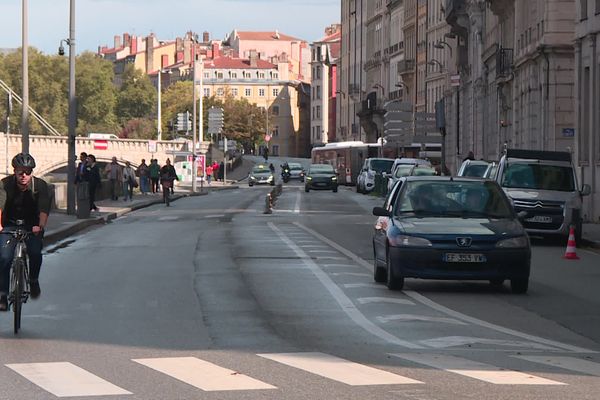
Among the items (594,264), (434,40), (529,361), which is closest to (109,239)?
(594,264)

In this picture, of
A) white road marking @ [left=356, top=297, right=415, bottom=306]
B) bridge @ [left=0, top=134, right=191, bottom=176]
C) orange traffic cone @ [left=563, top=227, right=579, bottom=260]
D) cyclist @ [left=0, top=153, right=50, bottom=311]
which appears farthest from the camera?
bridge @ [left=0, top=134, right=191, bottom=176]

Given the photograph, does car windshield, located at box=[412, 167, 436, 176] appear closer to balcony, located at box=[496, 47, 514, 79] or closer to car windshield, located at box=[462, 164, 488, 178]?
balcony, located at box=[496, 47, 514, 79]

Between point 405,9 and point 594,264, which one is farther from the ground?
point 405,9

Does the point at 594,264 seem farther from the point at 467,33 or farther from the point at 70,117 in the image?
the point at 467,33

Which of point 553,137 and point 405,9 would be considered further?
point 405,9

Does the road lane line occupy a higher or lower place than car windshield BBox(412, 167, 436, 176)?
lower

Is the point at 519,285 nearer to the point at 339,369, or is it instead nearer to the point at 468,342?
the point at 468,342

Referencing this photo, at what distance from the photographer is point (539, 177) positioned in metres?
33.6

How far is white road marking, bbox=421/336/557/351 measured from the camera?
45.2 ft

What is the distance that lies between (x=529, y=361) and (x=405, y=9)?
375 ft

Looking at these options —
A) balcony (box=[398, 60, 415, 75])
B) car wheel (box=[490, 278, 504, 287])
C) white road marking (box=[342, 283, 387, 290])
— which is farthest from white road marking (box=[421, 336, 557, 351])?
balcony (box=[398, 60, 415, 75])

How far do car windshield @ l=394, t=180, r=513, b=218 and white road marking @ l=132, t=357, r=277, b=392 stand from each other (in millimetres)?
8197

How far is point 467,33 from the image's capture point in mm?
83188

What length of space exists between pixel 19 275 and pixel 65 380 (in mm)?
3776
